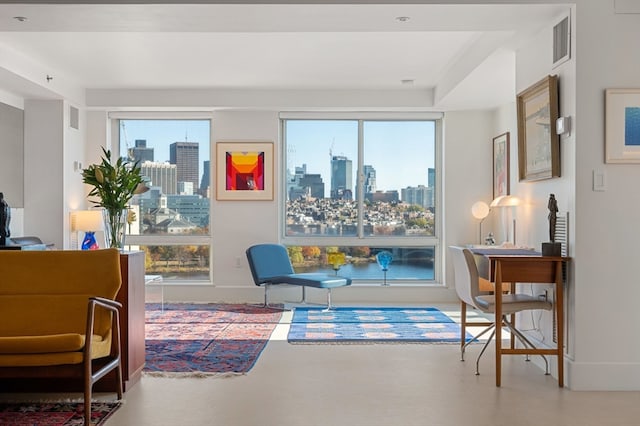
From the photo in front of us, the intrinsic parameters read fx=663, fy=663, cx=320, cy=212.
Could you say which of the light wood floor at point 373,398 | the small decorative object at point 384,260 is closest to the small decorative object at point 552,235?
the light wood floor at point 373,398

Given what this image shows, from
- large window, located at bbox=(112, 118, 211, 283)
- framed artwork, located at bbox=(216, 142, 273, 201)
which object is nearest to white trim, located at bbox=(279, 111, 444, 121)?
framed artwork, located at bbox=(216, 142, 273, 201)

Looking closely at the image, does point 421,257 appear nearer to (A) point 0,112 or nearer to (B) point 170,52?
(B) point 170,52

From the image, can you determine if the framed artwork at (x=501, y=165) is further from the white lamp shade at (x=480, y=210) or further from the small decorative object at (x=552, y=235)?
the small decorative object at (x=552, y=235)

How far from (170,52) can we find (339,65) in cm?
182

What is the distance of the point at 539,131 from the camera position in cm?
496

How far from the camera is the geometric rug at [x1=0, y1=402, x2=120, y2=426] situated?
356 centimetres

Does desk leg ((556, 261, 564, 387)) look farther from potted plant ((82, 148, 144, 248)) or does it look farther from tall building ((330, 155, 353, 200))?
A: tall building ((330, 155, 353, 200))

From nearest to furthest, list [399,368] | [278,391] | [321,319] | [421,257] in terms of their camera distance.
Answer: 1. [278,391]
2. [399,368]
3. [321,319]
4. [421,257]

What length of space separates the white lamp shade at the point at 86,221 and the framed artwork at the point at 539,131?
16.8 feet

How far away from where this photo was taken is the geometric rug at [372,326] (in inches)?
238

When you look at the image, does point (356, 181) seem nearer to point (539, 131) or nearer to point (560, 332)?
point (539, 131)

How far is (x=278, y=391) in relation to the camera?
4.24 meters

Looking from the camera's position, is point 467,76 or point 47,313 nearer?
point 47,313

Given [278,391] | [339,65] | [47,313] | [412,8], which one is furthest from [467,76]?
[47,313]
